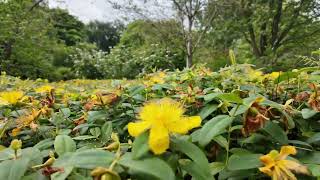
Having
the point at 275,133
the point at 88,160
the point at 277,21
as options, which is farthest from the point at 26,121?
the point at 277,21

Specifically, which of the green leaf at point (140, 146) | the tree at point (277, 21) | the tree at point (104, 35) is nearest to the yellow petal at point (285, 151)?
the green leaf at point (140, 146)

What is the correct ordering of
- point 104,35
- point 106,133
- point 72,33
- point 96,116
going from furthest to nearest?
point 104,35 → point 72,33 → point 96,116 → point 106,133

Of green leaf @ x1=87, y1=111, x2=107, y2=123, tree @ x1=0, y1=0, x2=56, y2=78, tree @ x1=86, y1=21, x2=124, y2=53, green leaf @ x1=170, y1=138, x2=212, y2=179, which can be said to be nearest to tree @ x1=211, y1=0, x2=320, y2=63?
tree @ x1=0, y1=0, x2=56, y2=78

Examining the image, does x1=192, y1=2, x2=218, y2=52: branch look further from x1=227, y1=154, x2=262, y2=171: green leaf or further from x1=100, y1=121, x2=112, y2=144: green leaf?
x1=227, y1=154, x2=262, y2=171: green leaf

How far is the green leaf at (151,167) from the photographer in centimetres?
60

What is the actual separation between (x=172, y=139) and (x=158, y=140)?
0.05m

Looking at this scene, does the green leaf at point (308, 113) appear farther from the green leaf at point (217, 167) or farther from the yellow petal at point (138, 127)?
the yellow petal at point (138, 127)

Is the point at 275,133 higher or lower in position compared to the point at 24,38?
lower

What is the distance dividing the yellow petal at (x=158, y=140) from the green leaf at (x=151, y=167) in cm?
2

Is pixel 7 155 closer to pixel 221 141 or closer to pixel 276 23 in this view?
pixel 221 141

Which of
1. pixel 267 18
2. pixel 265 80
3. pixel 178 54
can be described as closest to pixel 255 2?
pixel 267 18

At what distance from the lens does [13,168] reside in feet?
2.27

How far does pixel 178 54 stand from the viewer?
17000 mm

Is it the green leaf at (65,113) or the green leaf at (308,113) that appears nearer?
the green leaf at (308,113)
